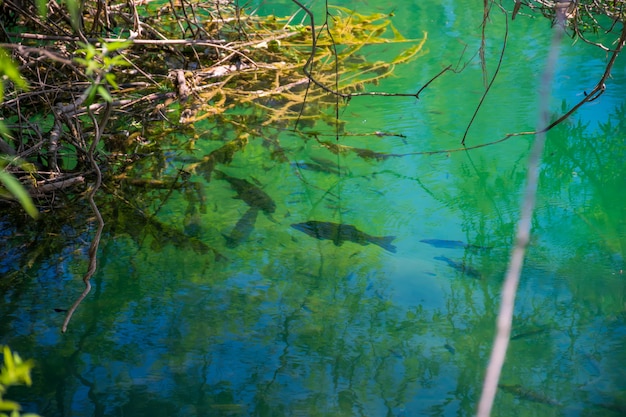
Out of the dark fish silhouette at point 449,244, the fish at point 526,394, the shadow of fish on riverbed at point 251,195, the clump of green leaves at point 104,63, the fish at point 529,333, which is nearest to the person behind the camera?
the clump of green leaves at point 104,63

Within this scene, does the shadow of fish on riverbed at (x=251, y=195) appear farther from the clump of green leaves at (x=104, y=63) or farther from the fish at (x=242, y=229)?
the clump of green leaves at (x=104, y=63)

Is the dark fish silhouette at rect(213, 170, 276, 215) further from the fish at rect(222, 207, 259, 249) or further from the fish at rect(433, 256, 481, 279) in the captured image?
the fish at rect(433, 256, 481, 279)

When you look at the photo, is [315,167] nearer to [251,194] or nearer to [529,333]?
[251,194]

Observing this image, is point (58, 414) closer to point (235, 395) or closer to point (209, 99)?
point (235, 395)

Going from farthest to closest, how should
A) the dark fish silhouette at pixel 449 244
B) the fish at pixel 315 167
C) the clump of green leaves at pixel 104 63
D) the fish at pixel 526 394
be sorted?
the fish at pixel 315 167, the dark fish silhouette at pixel 449 244, the fish at pixel 526 394, the clump of green leaves at pixel 104 63

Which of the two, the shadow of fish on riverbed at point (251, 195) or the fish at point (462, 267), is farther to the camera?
the shadow of fish on riverbed at point (251, 195)

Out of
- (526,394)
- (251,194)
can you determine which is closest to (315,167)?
(251,194)

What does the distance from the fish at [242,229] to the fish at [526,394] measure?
1277mm

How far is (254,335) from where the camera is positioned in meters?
2.35

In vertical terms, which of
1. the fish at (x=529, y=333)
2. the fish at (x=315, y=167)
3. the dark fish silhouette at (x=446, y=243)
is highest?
the fish at (x=529, y=333)

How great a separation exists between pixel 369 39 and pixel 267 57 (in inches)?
30.7

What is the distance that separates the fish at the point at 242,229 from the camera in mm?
2904

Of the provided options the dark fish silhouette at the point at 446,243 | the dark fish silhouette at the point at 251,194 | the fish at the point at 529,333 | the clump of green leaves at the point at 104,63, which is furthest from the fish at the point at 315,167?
the clump of green leaves at the point at 104,63

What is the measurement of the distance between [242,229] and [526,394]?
141 cm
